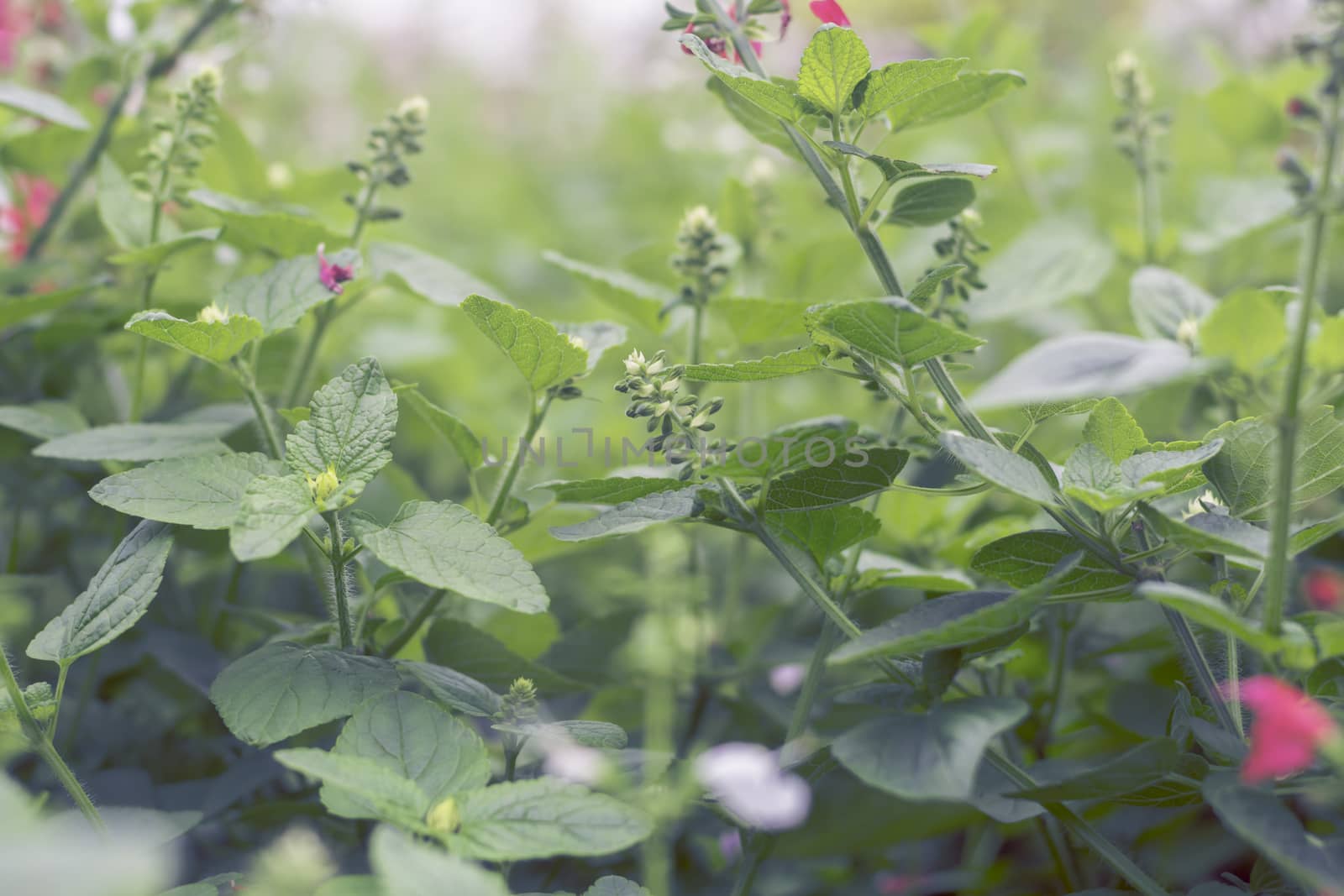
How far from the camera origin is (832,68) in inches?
27.2

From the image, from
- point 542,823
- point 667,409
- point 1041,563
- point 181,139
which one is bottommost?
point 542,823

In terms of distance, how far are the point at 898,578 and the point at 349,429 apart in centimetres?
44

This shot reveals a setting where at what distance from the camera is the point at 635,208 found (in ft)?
8.48

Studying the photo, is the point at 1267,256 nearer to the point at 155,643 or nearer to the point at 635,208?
the point at 635,208

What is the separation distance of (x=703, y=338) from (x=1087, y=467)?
50cm

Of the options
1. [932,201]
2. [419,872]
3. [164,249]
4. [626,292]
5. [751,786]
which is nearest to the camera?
[419,872]

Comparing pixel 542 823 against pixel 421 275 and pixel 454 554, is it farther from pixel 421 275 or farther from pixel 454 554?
pixel 421 275

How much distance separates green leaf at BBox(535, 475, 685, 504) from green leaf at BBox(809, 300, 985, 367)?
0.54 feet

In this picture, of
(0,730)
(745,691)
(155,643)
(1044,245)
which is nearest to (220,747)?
(155,643)

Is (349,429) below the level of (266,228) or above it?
below

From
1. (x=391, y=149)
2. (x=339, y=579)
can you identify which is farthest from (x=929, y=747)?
(x=391, y=149)

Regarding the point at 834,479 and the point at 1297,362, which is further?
the point at 834,479

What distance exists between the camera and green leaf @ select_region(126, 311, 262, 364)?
725mm

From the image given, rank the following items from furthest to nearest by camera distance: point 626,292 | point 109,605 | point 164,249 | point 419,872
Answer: point 626,292, point 164,249, point 109,605, point 419,872
